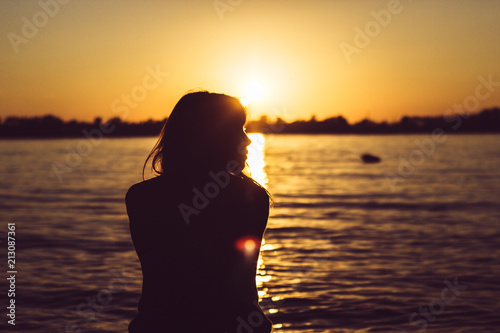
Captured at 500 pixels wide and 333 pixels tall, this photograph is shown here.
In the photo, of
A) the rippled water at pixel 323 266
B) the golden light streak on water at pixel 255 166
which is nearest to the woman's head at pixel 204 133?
the golden light streak on water at pixel 255 166

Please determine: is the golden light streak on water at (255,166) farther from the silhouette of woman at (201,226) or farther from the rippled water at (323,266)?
the rippled water at (323,266)

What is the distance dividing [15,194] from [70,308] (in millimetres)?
22404

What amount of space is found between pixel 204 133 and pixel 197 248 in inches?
19.5

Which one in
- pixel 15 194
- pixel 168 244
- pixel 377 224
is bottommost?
pixel 15 194

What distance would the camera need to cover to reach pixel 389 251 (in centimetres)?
1401

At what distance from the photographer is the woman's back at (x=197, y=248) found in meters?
2.41

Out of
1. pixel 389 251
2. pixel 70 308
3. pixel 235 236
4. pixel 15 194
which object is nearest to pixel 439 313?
pixel 389 251

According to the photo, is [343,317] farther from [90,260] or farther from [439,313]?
[90,260]

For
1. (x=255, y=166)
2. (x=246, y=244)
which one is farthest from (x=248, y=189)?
(x=255, y=166)

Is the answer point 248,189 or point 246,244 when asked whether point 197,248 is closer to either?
point 246,244

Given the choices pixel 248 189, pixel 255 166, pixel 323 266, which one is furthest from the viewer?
pixel 255 166

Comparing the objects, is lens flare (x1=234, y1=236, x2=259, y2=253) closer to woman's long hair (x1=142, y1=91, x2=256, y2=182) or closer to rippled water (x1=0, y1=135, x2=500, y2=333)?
woman's long hair (x1=142, y1=91, x2=256, y2=182)

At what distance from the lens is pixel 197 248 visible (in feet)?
8.00

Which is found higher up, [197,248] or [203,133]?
[203,133]
